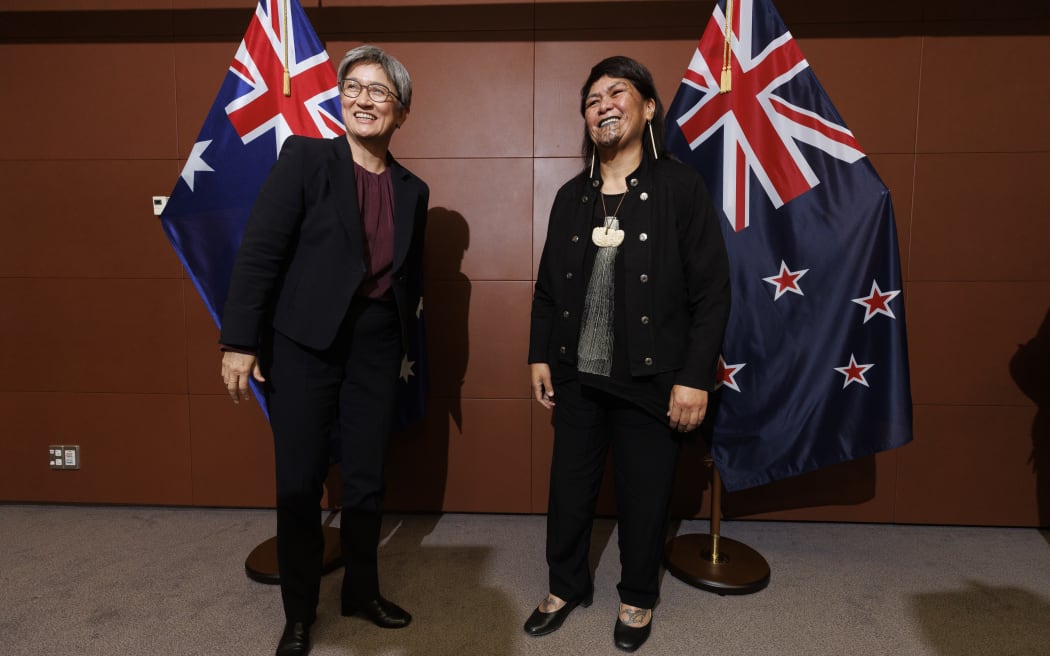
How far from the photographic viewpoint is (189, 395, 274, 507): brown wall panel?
275 centimetres

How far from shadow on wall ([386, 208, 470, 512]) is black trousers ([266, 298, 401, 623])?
0.84m

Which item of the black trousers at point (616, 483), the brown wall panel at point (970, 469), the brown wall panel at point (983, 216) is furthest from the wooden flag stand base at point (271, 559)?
the brown wall panel at point (983, 216)

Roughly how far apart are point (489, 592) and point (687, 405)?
1050mm

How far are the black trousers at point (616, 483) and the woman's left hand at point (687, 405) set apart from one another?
0.23 feet

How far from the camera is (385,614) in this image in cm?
189

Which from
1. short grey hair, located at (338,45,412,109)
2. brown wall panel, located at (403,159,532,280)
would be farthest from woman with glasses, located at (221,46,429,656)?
brown wall panel, located at (403,159,532,280)

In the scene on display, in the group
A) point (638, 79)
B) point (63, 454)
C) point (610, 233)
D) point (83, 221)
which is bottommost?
point (63, 454)

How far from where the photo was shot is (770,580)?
Result: 2229 millimetres

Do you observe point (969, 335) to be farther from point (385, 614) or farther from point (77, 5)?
point (77, 5)

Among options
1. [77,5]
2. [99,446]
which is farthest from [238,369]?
[77,5]

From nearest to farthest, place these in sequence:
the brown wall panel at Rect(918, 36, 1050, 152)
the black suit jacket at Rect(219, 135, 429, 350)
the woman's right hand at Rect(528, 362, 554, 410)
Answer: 1. the black suit jacket at Rect(219, 135, 429, 350)
2. the woman's right hand at Rect(528, 362, 554, 410)
3. the brown wall panel at Rect(918, 36, 1050, 152)

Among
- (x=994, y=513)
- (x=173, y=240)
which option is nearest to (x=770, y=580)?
(x=994, y=513)

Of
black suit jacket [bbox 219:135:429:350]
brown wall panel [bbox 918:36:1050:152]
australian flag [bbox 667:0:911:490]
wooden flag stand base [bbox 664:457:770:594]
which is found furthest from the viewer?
brown wall panel [bbox 918:36:1050:152]

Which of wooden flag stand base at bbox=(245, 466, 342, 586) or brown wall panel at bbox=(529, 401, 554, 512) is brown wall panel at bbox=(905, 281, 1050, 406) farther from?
wooden flag stand base at bbox=(245, 466, 342, 586)
